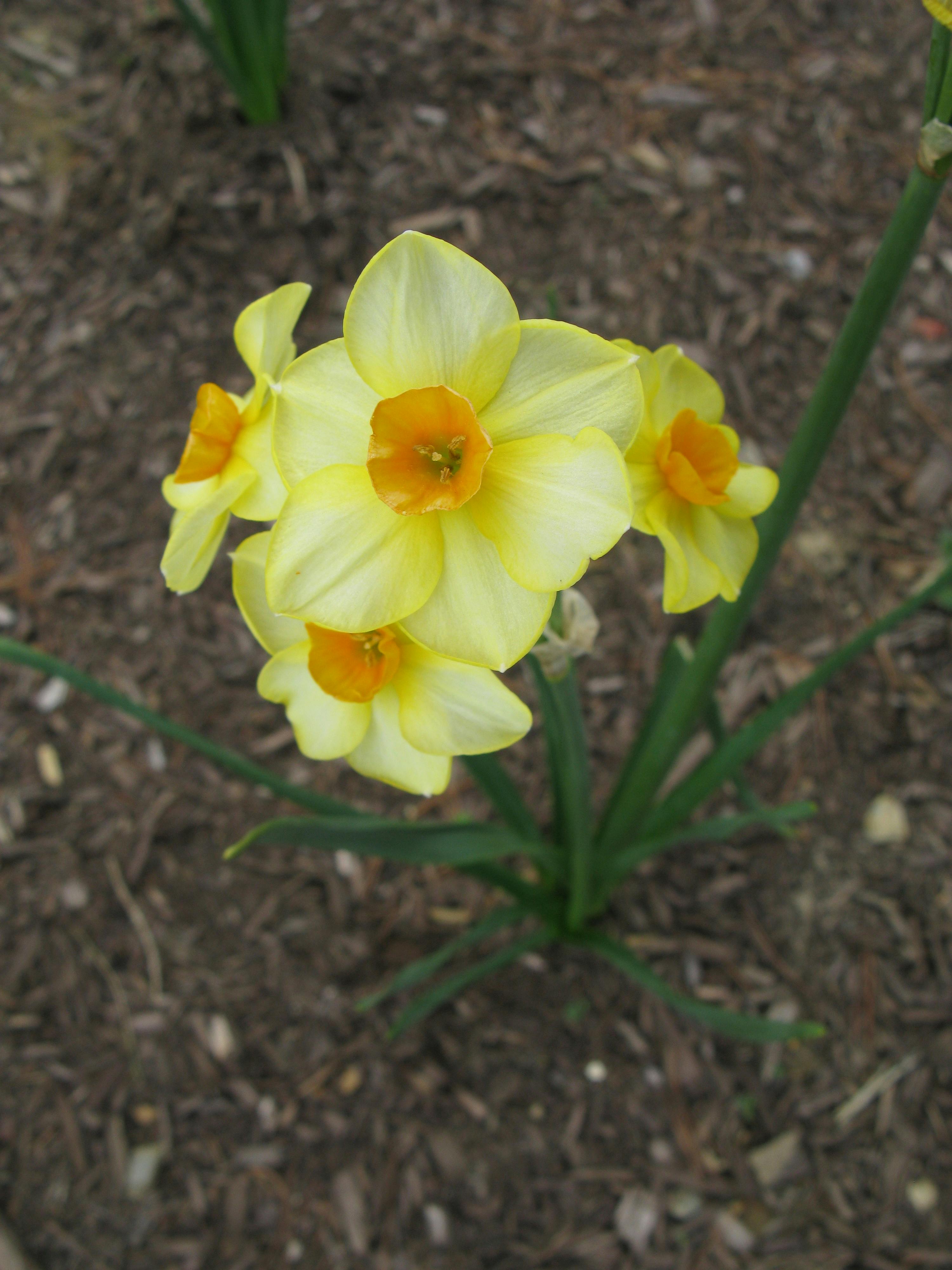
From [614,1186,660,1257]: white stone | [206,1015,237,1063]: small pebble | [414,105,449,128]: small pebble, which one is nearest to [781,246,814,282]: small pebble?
[414,105,449,128]: small pebble

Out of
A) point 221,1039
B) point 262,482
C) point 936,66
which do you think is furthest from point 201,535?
point 221,1039

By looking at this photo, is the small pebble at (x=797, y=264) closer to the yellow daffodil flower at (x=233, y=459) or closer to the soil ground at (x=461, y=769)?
the soil ground at (x=461, y=769)

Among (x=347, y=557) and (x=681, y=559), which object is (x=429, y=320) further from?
(x=681, y=559)

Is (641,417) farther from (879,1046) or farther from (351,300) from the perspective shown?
(879,1046)

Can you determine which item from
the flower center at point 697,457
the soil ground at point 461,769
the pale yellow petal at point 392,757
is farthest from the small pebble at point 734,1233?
the flower center at point 697,457

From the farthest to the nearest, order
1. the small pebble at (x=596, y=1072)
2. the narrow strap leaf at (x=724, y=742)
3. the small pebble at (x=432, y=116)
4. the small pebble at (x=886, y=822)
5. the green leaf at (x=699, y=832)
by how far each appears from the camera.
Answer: the small pebble at (x=432, y=116)
the small pebble at (x=886, y=822)
the small pebble at (x=596, y=1072)
the narrow strap leaf at (x=724, y=742)
the green leaf at (x=699, y=832)
